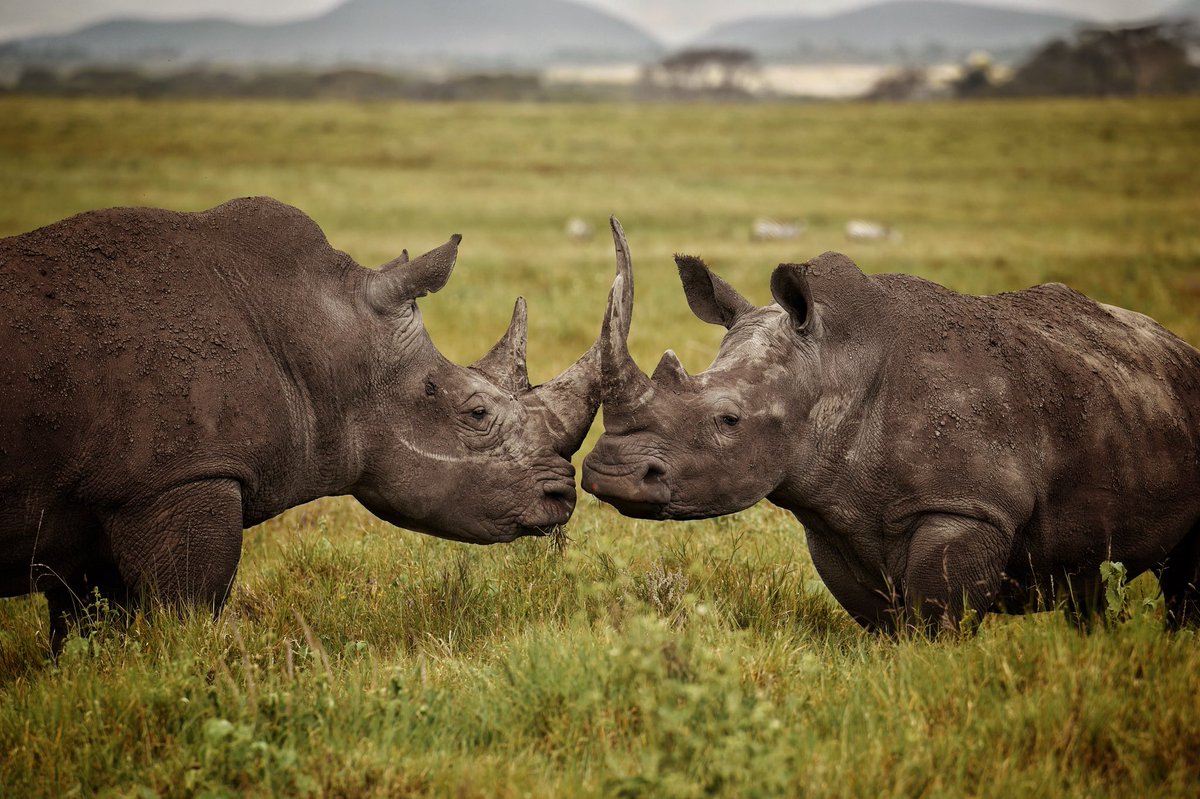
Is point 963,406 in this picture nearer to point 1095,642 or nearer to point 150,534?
point 1095,642

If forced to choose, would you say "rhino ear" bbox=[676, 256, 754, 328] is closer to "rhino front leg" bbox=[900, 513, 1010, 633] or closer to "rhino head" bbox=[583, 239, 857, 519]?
"rhino head" bbox=[583, 239, 857, 519]

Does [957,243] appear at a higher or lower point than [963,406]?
lower

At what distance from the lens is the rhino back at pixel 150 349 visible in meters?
4.77

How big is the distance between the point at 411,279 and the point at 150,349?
4.41 feet

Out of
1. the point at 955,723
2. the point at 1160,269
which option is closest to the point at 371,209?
the point at 1160,269

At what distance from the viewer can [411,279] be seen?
231 inches

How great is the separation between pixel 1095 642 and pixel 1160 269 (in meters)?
15.9

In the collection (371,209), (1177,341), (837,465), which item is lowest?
(371,209)

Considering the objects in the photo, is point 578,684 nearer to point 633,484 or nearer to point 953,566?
point 633,484

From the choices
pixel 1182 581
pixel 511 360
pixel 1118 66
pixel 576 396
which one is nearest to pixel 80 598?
pixel 511 360

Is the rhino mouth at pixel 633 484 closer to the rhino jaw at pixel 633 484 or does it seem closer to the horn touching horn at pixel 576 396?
the rhino jaw at pixel 633 484

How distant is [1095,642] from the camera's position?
4.51 m

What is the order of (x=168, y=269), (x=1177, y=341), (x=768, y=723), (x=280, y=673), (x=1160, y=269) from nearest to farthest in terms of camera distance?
(x=768, y=723) → (x=280, y=673) → (x=168, y=269) → (x=1177, y=341) → (x=1160, y=269)

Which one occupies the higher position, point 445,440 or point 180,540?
point 445,440
